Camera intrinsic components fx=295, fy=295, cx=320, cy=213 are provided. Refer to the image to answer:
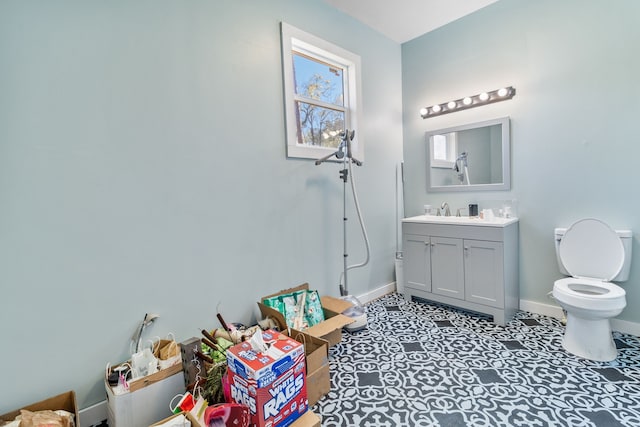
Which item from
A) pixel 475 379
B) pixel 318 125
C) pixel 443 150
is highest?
pixel 318 125

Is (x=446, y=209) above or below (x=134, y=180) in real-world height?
below

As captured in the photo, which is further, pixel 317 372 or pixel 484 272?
pixel 484 272

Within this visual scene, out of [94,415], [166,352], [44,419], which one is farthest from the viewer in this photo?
[166,352]

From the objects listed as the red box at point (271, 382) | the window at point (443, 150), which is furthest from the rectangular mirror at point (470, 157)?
the red box at point (271, 382)

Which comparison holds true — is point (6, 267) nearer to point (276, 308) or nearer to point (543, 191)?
point (276, 308)

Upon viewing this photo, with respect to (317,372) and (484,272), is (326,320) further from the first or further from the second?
(484,272)

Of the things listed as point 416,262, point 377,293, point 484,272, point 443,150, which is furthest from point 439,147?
point 377,293

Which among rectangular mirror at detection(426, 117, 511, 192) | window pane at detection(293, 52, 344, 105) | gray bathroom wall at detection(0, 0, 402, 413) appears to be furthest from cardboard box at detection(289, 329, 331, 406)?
rectangular mirror at detection(426, 117, 511, 192)

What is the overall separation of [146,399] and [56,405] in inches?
16.5

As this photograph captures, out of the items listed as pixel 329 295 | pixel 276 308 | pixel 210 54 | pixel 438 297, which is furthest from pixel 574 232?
pixel 210 54

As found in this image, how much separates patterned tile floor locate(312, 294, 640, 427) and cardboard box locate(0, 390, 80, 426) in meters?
1.23

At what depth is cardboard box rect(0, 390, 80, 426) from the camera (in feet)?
4.36

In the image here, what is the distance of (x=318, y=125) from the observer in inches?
110

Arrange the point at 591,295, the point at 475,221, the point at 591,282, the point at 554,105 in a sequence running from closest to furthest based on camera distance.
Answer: the point at 591,295 < the point at 591,282 < the point at 554,105 < the point at 475,221
